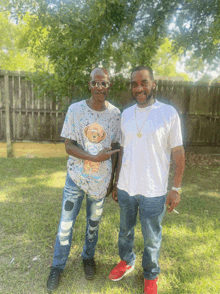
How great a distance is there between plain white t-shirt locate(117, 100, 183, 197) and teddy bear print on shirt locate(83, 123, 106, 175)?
0.26 metres

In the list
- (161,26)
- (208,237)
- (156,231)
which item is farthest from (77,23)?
(208,237)

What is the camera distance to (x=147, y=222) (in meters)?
2.14

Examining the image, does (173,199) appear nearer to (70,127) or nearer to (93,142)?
(93,142)

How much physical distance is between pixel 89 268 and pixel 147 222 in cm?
96

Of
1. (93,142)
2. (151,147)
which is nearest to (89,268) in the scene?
(93,142)

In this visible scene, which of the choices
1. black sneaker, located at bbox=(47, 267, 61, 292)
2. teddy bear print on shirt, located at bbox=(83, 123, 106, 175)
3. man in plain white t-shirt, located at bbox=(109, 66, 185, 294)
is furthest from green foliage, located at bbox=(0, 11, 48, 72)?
black sneaker, located at bbox=(47, 267, 61, 292)

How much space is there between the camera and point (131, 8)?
5.20 metres

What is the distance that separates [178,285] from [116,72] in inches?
160

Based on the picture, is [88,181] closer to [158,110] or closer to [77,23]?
[158,110]

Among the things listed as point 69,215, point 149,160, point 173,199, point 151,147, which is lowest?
point 69,215

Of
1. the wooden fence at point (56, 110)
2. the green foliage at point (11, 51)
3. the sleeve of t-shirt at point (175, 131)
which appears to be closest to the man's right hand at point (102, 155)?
the sleeve of t-shirt at point (175, 131)

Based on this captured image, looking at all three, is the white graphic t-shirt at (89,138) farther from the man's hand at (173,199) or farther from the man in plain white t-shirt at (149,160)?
the man's hand at (173,199)

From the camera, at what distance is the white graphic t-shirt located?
2.27 metres

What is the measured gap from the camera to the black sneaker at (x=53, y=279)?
234 cm
